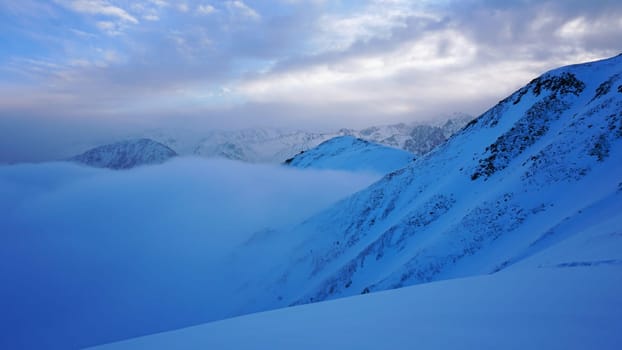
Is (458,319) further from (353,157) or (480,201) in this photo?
(353,157)

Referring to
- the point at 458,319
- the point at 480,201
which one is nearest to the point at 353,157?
the point at 480,201

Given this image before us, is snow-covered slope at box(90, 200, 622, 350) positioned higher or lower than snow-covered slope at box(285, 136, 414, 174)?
lower

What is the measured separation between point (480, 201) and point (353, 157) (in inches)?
3846

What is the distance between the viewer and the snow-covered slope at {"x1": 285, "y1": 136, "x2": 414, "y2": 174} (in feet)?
352

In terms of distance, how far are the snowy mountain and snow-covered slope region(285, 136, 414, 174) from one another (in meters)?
58.9

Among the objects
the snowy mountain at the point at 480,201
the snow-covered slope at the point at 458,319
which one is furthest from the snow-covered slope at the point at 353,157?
the snow-covered slope at the point at 458,319

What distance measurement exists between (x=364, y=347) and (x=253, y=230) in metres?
63.3

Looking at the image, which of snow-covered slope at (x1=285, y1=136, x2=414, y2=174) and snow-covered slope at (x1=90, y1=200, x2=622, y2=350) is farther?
snow-covered slope at (x1=285, y1=136, x2=414, y2=174)

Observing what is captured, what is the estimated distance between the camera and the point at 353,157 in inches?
4870

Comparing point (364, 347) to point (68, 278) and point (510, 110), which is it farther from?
point (68, 278)

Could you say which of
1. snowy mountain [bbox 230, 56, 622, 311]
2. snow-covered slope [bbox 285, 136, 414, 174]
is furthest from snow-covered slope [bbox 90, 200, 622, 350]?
snow-covered slope [bbox 285, 136, 414, 174]

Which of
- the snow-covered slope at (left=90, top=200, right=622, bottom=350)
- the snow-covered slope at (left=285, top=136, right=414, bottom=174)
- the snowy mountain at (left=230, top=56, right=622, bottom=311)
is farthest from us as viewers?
the snow-covered slope at (left=285, top=136, right=414, bottom=174)

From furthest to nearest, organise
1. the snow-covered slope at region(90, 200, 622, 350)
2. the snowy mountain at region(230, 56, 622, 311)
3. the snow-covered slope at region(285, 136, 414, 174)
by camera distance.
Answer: the snow-covered slope at region(285, 136, 414, 174), the snowy mountain at region(230, 56, 622, 311), the snow-covered slope at region(90, 200, 622, 350)

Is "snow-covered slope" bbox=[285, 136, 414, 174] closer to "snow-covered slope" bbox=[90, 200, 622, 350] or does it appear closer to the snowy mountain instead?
the snowy mountain
